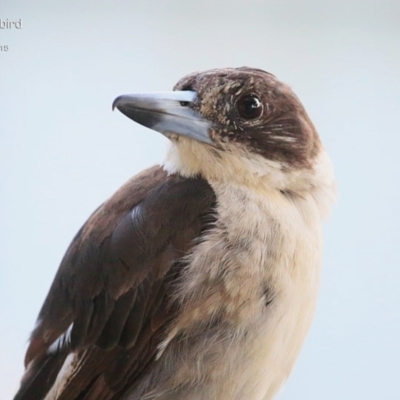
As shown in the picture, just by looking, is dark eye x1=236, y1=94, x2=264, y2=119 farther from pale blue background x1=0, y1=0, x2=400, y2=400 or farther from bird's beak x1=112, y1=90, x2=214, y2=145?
pale blue background x1=0, y1=0, x2=400, y2=400

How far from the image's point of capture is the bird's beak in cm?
91

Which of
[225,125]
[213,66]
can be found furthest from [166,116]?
[213,66]

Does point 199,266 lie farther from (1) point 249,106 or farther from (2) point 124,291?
(1) point 249,106

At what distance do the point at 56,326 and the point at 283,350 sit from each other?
0.37 m

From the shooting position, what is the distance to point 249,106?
939mm

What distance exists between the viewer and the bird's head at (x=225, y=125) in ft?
3.00

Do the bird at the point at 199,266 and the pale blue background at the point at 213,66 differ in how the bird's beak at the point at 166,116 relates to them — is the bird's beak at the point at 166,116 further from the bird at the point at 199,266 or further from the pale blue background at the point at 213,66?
the pale blue background at the point at 213,66

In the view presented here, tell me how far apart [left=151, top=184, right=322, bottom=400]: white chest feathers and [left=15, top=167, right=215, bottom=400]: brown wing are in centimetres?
3

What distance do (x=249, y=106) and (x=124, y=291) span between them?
0.35 m

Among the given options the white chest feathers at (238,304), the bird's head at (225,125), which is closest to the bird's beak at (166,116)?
the bird's head at (225,125)

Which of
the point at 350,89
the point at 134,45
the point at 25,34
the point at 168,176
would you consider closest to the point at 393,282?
the point at 350,89

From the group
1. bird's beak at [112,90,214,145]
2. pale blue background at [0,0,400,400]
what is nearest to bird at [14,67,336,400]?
bird's beak at [112,90,214,145]

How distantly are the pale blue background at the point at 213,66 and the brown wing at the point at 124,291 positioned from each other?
30cm

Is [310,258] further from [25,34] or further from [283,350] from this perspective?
[25,34]
